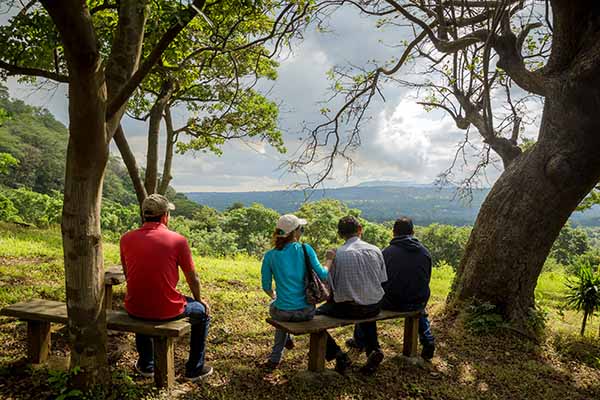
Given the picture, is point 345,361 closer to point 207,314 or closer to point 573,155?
point 207,314

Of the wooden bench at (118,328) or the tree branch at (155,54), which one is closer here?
the tree branch at (155,54)

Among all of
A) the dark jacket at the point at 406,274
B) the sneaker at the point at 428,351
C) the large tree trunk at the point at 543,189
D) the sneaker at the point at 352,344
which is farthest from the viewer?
the large tree trunk at the point at 543,189

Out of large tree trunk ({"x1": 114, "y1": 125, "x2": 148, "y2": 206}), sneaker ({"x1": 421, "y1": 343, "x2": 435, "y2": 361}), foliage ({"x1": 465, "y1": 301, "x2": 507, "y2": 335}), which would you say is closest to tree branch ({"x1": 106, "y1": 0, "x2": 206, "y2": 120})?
large tree trunk ({"x1": 114, "y1": 125, "x2": 148, "y2": 206})

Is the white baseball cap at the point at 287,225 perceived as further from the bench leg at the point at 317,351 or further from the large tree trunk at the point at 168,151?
the large tree trunk at the point at 168,151

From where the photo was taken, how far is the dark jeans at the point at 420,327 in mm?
4566

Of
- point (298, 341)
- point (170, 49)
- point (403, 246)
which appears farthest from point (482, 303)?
point (170, 49)

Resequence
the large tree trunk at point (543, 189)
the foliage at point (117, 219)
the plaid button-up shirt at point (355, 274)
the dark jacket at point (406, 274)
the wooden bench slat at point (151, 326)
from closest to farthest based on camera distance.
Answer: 1. the wooden bench slat at point (151, 326)
2. the plaid button-up shirt at point (355, 274)
3. the dark jacket at point (406, 274)
4. the large tree trunk at point (543, 189)
5. the foliage at point (117, 219)

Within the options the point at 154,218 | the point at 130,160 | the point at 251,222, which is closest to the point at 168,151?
the point at 130,160

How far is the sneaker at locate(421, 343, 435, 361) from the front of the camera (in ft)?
15.8

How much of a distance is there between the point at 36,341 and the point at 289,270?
2543 millimetres

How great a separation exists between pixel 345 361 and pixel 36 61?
16.7 ft

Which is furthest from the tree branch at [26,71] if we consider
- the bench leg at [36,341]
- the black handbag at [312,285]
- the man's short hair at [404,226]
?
the man's short hair at [404,226]

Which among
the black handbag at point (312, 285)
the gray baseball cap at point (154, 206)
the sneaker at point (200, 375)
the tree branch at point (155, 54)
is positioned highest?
the tree branch at point (155, 54)

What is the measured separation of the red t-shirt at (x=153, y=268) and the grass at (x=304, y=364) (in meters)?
0.63
